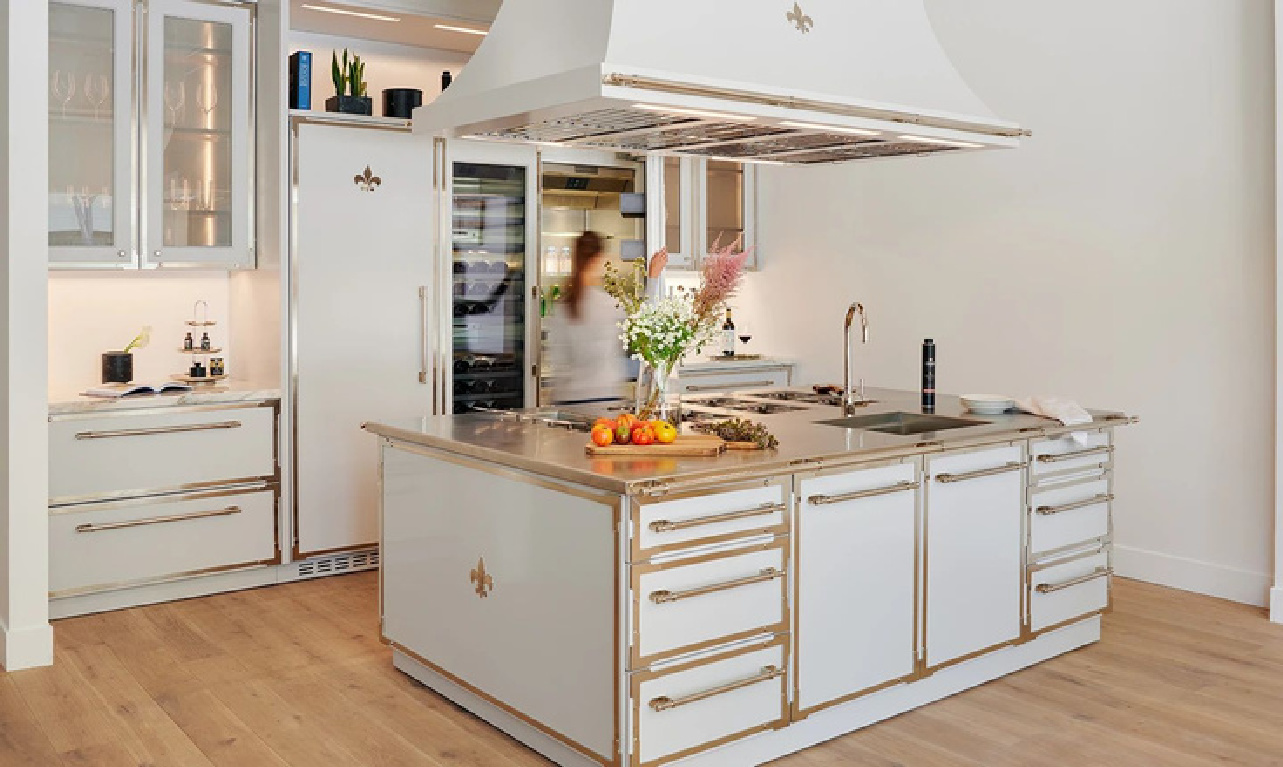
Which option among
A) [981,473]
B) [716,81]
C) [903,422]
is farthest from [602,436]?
[903,422]

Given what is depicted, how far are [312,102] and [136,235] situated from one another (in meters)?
1.25

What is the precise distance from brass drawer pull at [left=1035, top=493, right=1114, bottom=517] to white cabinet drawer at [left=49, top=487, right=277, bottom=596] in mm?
3175

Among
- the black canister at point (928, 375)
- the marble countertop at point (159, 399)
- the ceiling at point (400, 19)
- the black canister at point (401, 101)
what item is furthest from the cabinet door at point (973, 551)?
the ceiling at point (400, 19)

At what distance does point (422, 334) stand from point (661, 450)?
2.54 m

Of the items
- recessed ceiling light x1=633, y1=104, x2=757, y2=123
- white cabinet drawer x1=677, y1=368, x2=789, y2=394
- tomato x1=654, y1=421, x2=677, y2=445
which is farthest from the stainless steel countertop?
white cabinet drawer x1=677, y1=368, x2=789, y2=394

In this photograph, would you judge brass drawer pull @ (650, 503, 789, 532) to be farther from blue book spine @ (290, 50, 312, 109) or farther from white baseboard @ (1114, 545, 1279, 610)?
blue book spine @ (290, 50, 312, 109)

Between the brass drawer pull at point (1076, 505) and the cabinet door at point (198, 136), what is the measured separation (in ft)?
11.4

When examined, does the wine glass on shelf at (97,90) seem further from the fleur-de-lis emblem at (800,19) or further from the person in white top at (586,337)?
the fleur-de-lis emblem at (800,19)

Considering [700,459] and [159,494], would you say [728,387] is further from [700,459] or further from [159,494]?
[700,459]

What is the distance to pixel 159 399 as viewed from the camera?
15.5ft

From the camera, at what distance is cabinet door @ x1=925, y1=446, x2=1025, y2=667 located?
3.63 meters

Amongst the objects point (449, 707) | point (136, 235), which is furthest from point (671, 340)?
point (136, 235)

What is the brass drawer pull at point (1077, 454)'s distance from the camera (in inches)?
158

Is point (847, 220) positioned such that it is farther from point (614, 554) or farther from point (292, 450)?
point (614, 554)
